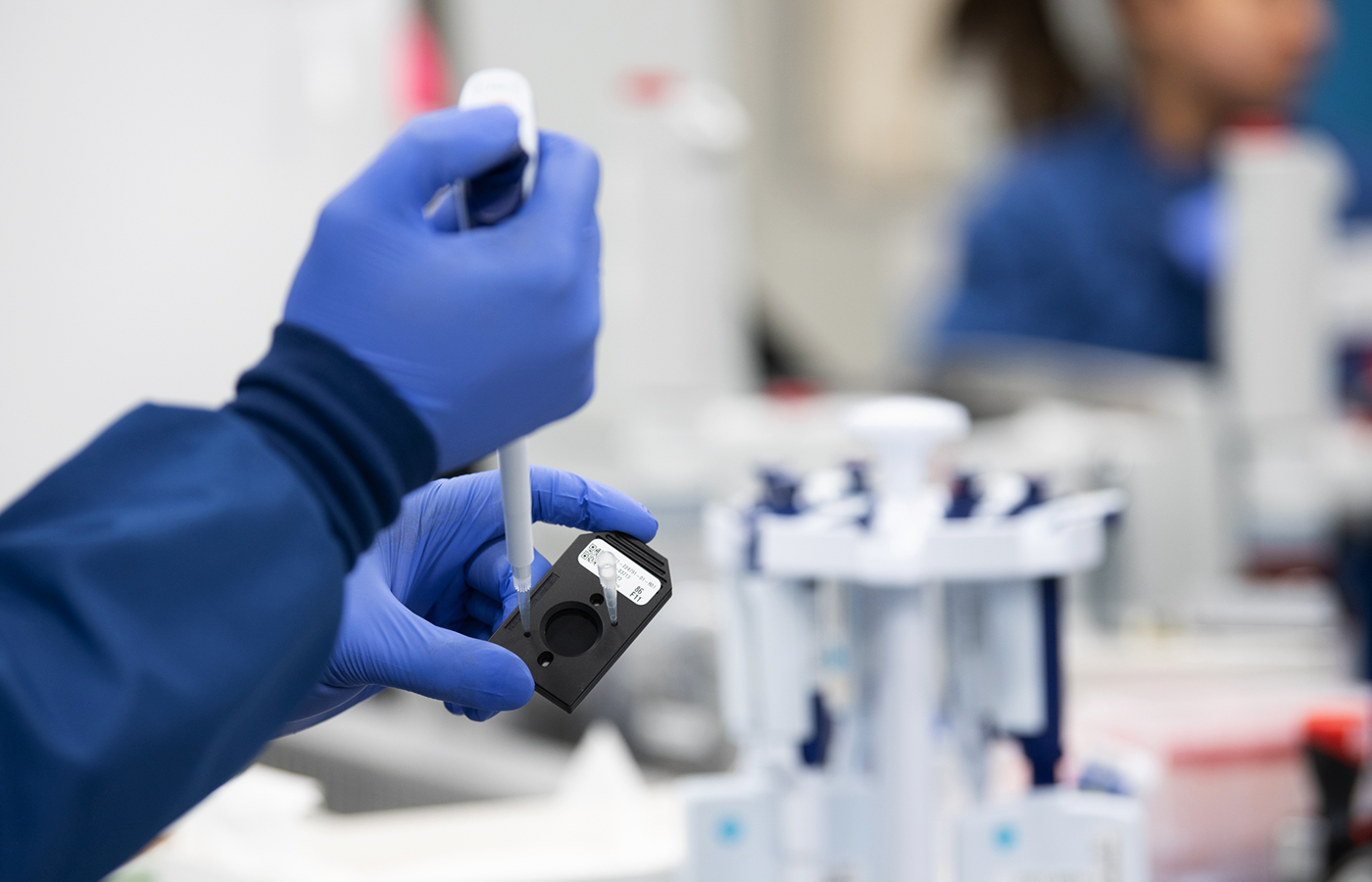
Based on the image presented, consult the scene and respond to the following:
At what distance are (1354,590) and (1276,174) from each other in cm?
55

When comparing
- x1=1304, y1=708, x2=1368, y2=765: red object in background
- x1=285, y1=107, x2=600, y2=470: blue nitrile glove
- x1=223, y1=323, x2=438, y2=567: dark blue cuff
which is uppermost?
x1=285, y1=107, x2=600, y2=470: blue nitrile glove

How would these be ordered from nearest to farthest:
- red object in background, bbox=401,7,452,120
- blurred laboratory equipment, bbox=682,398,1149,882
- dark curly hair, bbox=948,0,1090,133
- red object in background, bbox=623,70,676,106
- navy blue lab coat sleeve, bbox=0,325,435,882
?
navy blue lab coat sleeve, bbox=0,325,435,882 < blurred laboratory equipment, bbox=682,398,1149,882 < red object in background, bbox=623,70,676,106 < red object in background, bbox=401,7,452,120 < dark curly hair, bbox=948,0,1090,133

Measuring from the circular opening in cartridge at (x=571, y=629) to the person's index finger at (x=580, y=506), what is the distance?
35 millimetres

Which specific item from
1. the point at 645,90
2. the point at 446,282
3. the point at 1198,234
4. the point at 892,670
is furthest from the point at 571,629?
the point at 1198,234

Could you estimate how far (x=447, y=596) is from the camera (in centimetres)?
48

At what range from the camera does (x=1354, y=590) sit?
1.32m

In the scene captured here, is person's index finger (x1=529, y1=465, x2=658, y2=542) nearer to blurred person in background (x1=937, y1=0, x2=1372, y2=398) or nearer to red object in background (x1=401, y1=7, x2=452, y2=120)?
blurred person in background (x1=937, y1=0, x2=1372, y2=398)

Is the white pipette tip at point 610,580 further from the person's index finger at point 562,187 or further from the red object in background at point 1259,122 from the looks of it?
the red object in background at point 1259,122

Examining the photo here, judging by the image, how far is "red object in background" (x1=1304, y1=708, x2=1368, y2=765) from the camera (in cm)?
84

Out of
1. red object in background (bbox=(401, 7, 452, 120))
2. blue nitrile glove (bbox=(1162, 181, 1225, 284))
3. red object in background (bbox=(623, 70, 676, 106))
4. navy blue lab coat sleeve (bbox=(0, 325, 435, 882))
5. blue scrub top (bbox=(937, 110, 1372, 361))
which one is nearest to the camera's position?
navy blue lab coat sleeve (bbox=(0, 325, 435, 882))

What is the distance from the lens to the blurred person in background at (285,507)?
13.1 inches

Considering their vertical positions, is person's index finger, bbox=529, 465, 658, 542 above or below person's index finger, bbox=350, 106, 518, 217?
below

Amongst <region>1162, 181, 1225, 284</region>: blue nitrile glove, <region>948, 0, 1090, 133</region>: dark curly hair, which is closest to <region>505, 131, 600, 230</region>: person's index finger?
<region>1162, 181, 1225, 284</region>: blue nitrile glove

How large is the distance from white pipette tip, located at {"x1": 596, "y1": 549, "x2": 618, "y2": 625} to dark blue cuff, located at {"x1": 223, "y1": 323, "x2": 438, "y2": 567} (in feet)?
0.27
